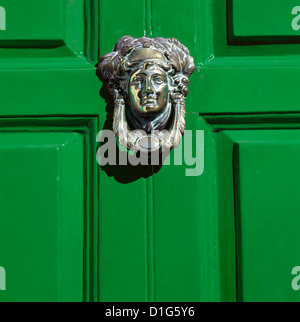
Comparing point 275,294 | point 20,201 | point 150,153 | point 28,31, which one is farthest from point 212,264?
point 28,31

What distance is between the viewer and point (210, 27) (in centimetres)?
69

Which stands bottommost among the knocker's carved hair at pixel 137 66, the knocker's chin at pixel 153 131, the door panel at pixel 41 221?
the door panel at pixel 41 221

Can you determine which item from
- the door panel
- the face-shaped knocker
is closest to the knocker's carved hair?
the face-shaped knocker

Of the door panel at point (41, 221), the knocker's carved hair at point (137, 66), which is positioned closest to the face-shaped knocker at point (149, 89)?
the knocker's carved hair at point (137, 66)

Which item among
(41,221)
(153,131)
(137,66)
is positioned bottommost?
(41,221)

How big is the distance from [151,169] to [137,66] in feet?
0.56

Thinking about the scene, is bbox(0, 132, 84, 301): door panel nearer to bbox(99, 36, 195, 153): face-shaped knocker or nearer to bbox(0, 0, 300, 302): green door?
bbox(0, 0, 300, 302): green door

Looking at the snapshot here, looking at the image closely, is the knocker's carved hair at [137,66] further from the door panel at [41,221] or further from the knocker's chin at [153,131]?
the door panel at [41,221]

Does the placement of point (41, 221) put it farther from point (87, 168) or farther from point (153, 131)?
point (153, 131)

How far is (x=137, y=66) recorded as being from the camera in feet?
2.04

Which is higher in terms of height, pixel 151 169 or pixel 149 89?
pixel 149 89

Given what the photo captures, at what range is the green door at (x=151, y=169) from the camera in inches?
25.4

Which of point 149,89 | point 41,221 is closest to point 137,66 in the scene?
point 149,89

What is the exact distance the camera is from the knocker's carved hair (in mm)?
631
